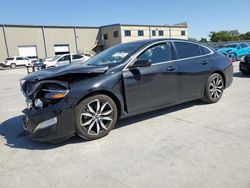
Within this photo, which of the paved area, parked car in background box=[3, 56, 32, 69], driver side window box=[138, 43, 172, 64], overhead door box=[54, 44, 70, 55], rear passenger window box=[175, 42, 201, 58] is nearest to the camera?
the paved area

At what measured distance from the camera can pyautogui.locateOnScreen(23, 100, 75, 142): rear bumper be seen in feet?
10.7

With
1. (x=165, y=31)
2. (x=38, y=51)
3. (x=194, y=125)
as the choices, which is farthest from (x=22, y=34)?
(x=194, y=125)

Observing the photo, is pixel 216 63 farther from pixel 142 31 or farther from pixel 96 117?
Result: pixel 142 31

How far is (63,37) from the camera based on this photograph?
44.1 m

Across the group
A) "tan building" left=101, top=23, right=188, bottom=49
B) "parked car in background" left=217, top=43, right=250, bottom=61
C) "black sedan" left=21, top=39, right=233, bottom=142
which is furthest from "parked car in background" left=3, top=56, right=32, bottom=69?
"black sedan" left=21, top=39, right=233, bottom=142

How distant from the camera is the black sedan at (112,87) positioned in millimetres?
3330

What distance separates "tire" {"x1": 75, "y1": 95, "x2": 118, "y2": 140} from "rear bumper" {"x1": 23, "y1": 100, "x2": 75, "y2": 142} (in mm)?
141

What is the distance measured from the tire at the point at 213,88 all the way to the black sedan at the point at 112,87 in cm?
2

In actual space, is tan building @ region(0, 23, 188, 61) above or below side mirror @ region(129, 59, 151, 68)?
above

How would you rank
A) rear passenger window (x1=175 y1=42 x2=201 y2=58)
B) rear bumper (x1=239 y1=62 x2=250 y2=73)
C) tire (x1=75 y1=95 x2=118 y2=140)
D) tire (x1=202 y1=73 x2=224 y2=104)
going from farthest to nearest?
rear bumper (x1=239 y1=62 x2=250 y2=73), tire (x1=202 y1=73 x2=224 y2=104), rear passenger window (x1=175 y1=42 x2=201 y2=58), tire (x1=75 y1=95 x2=118 y2=140)

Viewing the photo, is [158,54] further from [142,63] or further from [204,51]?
[204,51]

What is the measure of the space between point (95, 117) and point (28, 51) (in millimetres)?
41152

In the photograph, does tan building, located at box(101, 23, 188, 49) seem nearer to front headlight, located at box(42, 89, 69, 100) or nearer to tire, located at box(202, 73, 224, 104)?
tire, located at box(202, 73, 224, 104)

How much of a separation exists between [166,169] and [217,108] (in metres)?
2.71
